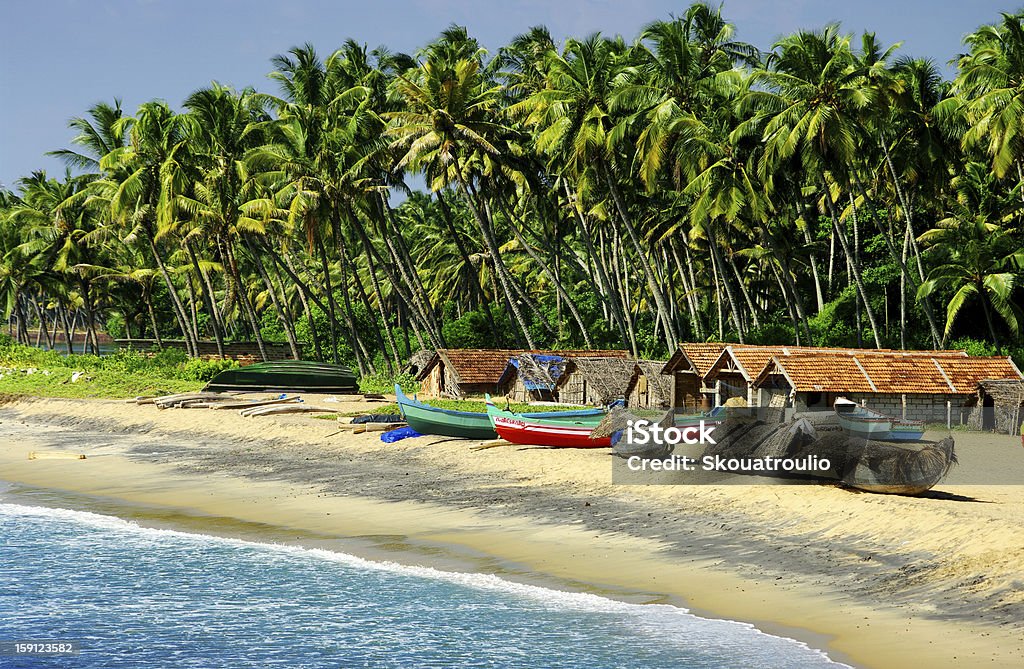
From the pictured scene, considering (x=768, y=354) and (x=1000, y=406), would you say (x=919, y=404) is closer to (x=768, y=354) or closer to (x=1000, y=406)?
(x=1000, y=406)

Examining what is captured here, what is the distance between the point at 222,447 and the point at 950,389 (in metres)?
22.3

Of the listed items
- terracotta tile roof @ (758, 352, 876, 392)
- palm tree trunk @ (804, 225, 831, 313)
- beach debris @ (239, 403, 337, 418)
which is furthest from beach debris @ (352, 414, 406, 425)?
palm tree trunk @ (804, 225, 831, 313)

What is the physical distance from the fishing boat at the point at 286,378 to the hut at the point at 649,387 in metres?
14.4

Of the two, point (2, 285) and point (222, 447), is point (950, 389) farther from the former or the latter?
point (2, 285)

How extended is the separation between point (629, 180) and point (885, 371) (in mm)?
15888

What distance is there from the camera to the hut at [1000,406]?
30.5 meters

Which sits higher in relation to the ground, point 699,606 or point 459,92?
point 459,92

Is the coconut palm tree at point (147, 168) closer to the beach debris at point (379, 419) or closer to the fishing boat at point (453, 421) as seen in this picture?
the beach debris at point (379, 419)

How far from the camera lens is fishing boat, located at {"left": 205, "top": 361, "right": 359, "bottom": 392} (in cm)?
4475

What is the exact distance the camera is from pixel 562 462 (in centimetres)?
2523

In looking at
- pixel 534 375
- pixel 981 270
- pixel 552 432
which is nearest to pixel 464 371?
pixel 534 375

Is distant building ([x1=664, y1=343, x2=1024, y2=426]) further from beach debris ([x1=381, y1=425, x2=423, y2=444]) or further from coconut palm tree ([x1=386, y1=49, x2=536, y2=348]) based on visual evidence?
coconut palm tree ([x1=386, y1=49, x2=536, y2=348])

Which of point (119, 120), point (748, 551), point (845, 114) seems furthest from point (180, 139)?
point (748, 551)

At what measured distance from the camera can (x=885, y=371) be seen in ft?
105
